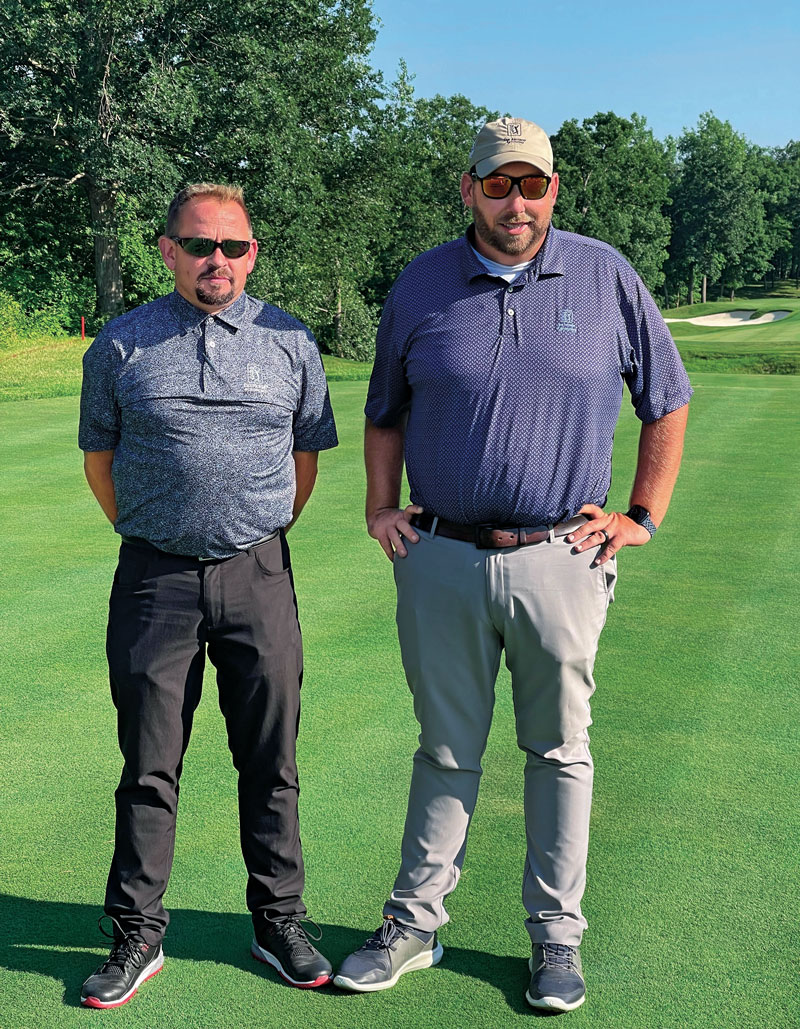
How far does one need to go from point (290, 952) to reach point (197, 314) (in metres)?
1.70

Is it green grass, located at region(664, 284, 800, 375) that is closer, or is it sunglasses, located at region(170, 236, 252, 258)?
sunglasses, located at region(170, 236, 252, 258)

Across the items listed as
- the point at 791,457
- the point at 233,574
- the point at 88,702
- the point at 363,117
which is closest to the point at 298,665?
the point at 233,574

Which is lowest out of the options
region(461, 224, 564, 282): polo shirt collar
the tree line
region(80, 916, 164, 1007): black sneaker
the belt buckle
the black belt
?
region(80, 916, 164, 1007): black sneaker

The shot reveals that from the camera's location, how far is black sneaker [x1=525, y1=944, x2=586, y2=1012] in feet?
8.80

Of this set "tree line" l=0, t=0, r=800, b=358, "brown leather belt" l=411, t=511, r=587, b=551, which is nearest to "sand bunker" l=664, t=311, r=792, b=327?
"tree line" l=0, t=0, r=800, b=358

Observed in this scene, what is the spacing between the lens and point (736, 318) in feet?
188

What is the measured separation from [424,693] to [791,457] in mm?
9344

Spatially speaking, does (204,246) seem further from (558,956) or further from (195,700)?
(558,956)

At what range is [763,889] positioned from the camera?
10.5 ft

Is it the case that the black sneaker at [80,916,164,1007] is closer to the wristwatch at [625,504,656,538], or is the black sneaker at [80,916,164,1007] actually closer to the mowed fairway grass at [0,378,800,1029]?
the mowed fairway grass at [0,378,800,1029]

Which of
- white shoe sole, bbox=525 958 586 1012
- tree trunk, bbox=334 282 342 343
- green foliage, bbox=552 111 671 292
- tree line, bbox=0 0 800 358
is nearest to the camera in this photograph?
white shoe sole, bbox=525 958 586 1012

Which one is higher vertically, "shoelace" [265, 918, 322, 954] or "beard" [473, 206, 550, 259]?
"beard" [473, 206, 550, 259]

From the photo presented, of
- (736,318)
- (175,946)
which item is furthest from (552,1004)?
(736,318)

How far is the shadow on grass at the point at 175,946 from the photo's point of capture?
113 inches
